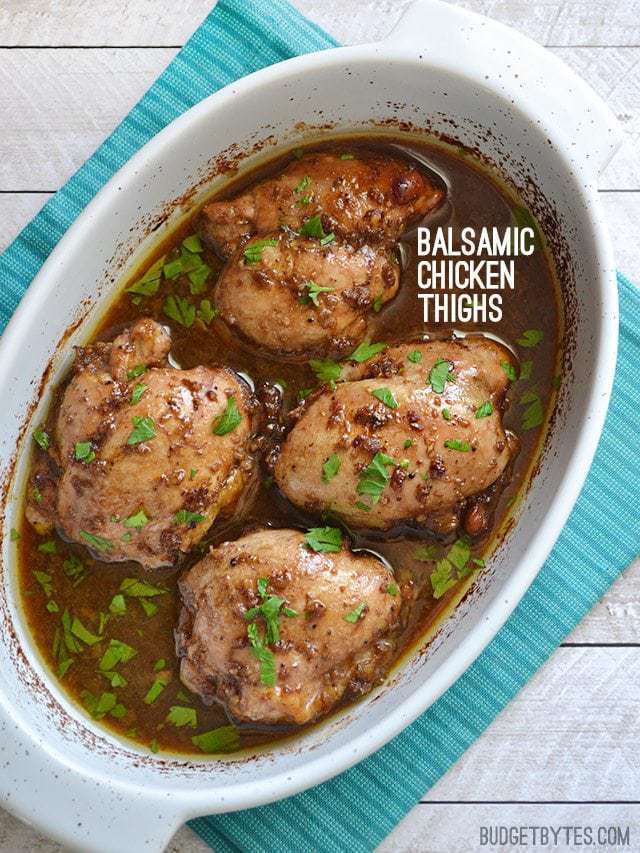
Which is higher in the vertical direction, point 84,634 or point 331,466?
point 331,466

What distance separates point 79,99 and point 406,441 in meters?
1.44

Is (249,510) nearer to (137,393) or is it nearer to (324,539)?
(324,539)

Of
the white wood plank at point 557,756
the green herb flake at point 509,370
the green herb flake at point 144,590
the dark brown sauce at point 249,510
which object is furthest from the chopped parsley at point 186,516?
the white wood plank at point 557,756

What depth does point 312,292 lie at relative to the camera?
253 cm

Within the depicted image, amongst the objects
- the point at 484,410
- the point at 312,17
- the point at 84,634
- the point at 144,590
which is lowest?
the point at 84,634

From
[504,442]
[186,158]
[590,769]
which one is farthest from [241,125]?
[590,769]

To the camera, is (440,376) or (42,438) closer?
(440,376)

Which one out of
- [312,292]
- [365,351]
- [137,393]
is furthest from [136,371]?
[365,351]

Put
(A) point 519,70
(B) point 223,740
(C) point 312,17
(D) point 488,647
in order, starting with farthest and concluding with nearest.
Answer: (C) point 312,17, (D) point 488,647, (B) point 223,740, (A) point 519,70

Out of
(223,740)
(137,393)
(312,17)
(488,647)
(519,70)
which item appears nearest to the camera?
(519,70)

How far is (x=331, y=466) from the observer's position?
8.11ft

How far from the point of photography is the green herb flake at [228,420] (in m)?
2.52

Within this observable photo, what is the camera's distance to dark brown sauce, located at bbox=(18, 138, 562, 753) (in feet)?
8.63

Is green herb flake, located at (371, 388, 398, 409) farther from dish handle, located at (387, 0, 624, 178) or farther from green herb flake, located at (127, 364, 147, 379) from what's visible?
dish handle, located at (387, 0, 624, 178)
